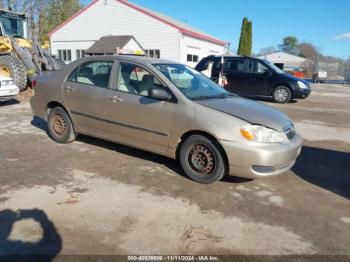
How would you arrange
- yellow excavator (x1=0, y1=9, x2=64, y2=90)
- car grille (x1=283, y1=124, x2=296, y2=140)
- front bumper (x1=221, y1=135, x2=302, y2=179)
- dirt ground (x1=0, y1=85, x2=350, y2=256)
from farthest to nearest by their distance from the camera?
yellow excavator (x1=0, y1=9, x2=64, y2=90) → car grille (x1=283, y1=124, x2=296, y2=140) → front bumper (x1=221, y1=135, x2=302, y2=179) → dirt ground (x1=0, y1=85, x2=350, y2=256)

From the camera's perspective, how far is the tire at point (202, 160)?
4121 millimetres

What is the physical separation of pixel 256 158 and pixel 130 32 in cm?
2312

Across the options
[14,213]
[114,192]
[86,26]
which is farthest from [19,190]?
[86,26]

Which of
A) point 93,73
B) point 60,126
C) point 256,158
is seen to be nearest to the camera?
point 256,158

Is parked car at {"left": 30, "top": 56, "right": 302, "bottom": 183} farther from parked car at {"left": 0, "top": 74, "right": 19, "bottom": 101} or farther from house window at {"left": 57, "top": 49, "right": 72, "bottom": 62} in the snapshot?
house window at {"left": 57, "top": 49, "right": 72, "bottom": 62}

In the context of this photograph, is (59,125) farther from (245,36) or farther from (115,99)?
(245,36)

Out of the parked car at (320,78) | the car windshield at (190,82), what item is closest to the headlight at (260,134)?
the car windshield at (190,82)

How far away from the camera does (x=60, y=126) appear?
584 centimetres

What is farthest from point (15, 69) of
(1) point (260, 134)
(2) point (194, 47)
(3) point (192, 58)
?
(2) point (194, 47)

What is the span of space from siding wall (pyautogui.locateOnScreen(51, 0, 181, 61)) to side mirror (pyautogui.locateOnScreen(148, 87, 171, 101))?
Result: 65.0 feet

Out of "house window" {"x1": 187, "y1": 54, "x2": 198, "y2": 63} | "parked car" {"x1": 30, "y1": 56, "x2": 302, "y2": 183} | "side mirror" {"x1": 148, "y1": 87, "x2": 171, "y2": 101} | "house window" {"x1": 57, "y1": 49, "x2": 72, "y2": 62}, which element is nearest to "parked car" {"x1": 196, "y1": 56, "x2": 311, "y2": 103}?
"parked car" {"x1": 30, "y1": 56, "x2": 302, "y2": 183}

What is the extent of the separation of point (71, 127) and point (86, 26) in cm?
2365

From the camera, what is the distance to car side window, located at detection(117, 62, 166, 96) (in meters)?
4.70

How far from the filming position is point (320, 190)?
429 centimetres
